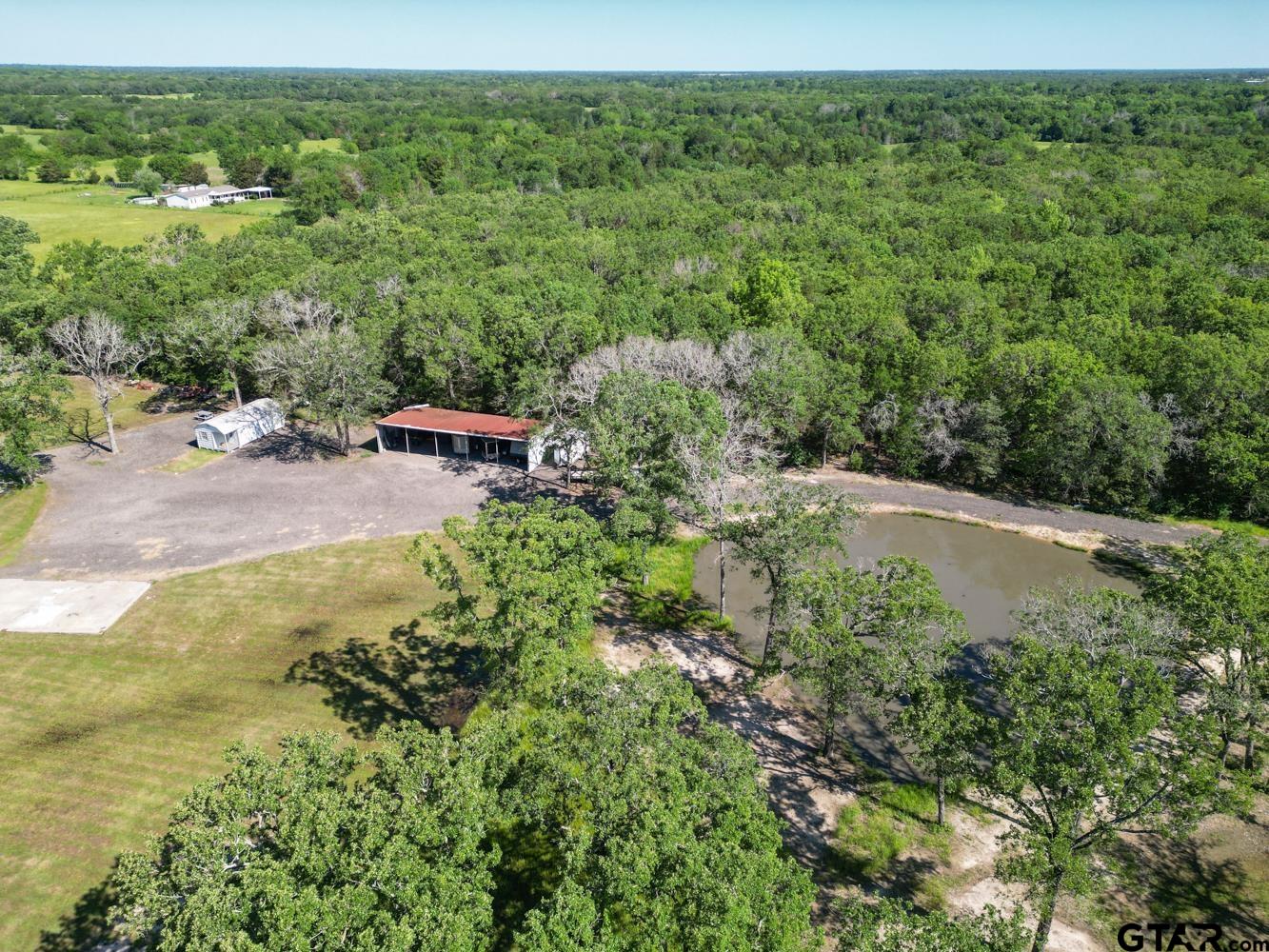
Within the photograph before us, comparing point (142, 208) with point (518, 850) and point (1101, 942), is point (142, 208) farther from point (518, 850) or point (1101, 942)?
point (1101, 942)

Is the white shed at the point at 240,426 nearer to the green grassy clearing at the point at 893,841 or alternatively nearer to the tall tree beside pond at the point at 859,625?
the tall tree beside pond at the point at 859,625

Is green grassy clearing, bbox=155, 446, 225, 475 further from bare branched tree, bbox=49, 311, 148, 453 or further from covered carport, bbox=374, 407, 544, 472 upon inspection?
covered carport, bbox=374, 407, 544, 472

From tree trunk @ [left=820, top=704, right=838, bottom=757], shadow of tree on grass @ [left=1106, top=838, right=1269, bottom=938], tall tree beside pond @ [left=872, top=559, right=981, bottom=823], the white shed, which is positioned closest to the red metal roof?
the white shed

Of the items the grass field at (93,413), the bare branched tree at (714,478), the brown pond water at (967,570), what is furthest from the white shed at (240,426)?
the brown pond water at (967,570)

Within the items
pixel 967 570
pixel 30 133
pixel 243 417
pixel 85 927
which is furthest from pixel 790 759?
pixel 30 133

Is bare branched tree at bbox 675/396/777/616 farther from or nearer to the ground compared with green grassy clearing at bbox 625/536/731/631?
farther from the ground

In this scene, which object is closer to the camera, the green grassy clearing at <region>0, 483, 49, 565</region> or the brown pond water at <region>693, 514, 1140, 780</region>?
the brown pond water at <region>693, 514, 1140, 780</region>

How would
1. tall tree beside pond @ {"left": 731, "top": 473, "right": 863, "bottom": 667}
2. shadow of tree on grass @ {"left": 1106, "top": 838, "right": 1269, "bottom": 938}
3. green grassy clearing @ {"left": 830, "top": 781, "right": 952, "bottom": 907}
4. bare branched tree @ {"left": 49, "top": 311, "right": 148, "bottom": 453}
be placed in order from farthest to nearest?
bare branched tree @ {"left": 49, "top": 311, "right": 148, "bottom": 453} → tall tree beside pond @ {"left": 731, "top": 473, "right": 863, "bottom": 667} → green grassy clearing @ {"left": 830, "top": 781, "right": 952, "bottom": 907} → shadow of tree on grass @ {"left": 1106, "top": 838, "right": 1269, "bottom": 938}
